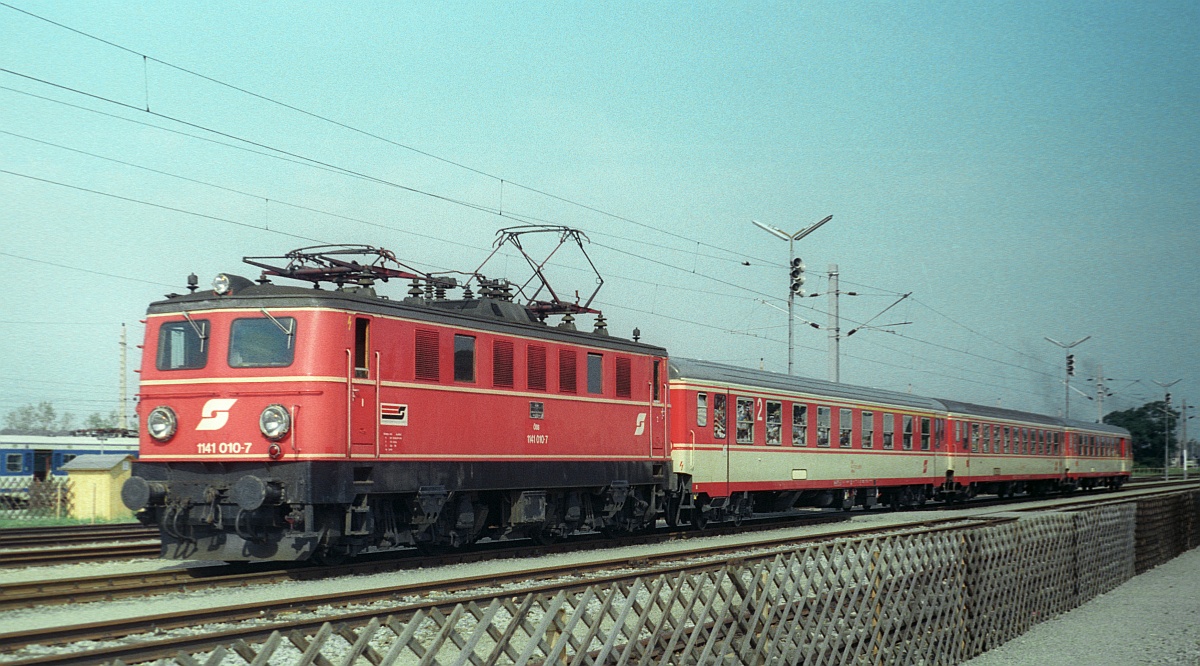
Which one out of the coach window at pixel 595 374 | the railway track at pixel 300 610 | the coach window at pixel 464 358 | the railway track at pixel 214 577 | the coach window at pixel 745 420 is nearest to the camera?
the railway track at pixel 300 610

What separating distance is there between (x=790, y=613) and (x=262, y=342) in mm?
9209

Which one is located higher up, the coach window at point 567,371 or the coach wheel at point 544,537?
the coach window at point 567,371

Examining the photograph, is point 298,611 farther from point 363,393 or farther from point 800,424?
point 800,424

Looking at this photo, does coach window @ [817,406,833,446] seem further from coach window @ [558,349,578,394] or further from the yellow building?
the yellow building

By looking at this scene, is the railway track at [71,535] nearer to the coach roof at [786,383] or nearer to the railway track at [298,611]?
the railway track at [298,611]

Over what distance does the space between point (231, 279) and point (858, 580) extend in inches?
406

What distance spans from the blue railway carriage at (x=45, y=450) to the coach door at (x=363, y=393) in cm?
3583

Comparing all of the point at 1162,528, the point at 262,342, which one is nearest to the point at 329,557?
the point at 262,342

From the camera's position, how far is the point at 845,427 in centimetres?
3052

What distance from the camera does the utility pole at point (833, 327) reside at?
35219mm

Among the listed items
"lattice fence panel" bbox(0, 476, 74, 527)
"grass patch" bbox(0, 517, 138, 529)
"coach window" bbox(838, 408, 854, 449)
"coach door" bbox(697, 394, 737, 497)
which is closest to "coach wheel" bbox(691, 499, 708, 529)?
"coach door" bbox(697, 394, 737, 497)

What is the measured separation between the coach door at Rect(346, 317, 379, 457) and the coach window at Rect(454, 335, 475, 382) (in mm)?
1792

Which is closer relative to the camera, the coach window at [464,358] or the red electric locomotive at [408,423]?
the red electric locomotive at [408,423]

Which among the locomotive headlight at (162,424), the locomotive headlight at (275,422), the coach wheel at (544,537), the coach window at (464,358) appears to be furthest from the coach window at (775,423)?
the locomotive headlight at (162,424)
